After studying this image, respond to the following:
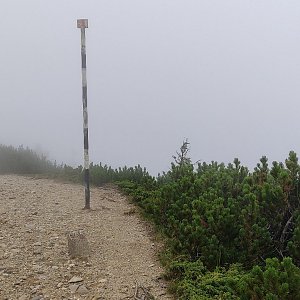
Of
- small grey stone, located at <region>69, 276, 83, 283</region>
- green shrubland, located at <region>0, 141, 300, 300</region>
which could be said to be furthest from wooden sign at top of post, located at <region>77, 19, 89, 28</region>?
small grey stone, located at <region>69, 276, 83, 283</region>

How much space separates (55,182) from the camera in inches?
454

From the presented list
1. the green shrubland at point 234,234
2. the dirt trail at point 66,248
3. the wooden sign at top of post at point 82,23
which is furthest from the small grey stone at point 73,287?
the wooden sign at top of post at point 82,23

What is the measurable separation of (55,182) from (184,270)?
6.31 meters

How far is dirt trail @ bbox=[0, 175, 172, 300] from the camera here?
5590mm

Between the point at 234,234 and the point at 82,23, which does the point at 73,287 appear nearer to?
the point at 234,234

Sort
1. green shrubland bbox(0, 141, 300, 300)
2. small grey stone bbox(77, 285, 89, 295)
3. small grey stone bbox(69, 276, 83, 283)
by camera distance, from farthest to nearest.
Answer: small grey stone bbox(69, 276, 83, 283) → small grey stone bbox(77, 285, 89, 295) → green shrubland bbox(0, 141, 300, 300)

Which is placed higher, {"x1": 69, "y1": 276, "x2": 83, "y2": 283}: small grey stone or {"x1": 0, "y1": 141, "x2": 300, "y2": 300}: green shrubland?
{"x1": 0, "y1": 141, "x2": 300, "y2": 300}: green shrubland

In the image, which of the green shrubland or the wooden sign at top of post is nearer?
the green shrubland

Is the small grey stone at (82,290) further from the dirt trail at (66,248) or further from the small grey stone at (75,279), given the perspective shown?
the small grey stone at (75,279)

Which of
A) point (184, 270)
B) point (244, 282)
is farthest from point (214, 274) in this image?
point (244, 282)

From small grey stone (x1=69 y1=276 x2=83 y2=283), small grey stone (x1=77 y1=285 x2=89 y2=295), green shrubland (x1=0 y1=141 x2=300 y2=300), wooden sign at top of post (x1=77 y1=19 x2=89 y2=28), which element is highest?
wooden sign at top of post (x1=77 y1=19 x2=89 y2=28)

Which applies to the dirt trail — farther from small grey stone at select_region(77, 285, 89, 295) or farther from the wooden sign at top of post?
the wooden sign at top of post

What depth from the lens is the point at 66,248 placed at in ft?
22.1

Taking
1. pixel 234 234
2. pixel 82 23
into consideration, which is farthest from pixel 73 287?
pixel 82 23
